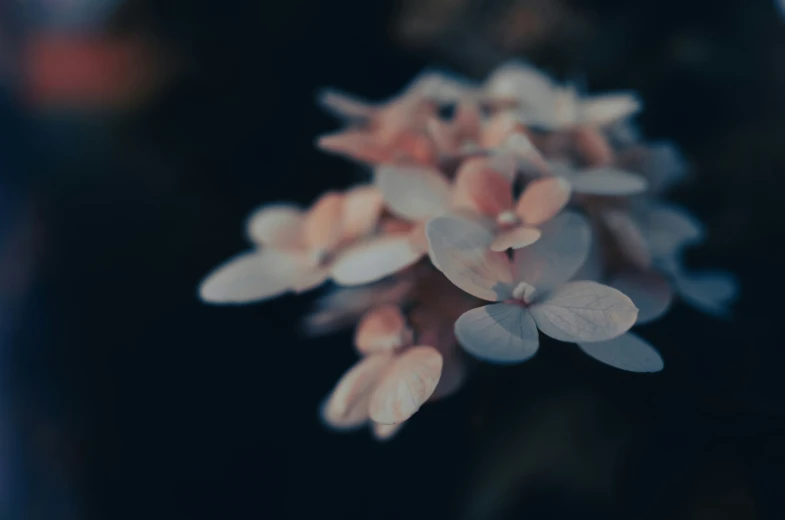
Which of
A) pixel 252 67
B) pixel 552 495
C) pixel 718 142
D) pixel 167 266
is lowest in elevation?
pixel 552 495

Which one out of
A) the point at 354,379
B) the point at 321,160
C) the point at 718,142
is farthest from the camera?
the point at 321,160

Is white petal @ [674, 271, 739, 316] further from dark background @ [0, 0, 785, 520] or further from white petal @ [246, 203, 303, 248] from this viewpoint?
white petal @ [246, 203, 303, 248]

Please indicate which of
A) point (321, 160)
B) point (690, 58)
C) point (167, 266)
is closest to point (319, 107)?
point (321, 160)

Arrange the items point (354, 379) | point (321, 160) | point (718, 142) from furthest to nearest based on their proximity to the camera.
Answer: point (321, 160)
point (718, 142)
point (354, 379)

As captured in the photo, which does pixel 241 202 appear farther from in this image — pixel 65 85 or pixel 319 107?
pixel 65 85

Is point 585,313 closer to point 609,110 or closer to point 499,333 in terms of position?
point 499,333

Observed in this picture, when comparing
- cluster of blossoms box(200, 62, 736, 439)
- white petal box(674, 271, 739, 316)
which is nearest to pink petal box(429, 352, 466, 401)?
cluster of blossoms box(200, 62, 736, 439)

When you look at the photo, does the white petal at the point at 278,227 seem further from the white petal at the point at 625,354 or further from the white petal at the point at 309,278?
the white petal at the point at 625,354
